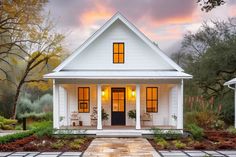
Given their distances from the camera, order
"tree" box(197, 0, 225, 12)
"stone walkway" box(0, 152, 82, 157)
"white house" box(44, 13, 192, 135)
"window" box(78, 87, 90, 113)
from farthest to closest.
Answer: "window" box(78, 87, 90, 113) < "white house" box(44, 13, 192, 135) < "stone walkway" box(0, 152, 82, 157) < "tree" box(197, 0, 225, 12)

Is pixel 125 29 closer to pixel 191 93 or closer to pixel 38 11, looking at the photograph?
pixel 38 11

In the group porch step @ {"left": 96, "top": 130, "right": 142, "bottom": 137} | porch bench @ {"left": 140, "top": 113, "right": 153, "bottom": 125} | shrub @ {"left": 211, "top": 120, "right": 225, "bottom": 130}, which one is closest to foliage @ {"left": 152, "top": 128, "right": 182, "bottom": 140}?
porch step @ {"left": 96, "top": 130, "right": 142, "bottom": 137}

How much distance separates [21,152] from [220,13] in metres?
24.0

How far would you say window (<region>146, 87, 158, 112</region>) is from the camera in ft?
64.7

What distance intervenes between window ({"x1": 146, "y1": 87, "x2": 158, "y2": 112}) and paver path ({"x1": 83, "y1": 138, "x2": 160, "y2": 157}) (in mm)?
3573

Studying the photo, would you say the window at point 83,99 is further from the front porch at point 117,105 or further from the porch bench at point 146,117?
the porch bench at point 146,117

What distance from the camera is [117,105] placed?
19656 mm

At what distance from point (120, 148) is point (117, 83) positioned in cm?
502

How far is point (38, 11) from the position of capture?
1101 inches

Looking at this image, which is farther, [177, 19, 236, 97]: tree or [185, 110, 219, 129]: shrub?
[177, 19, 236, 97]: tree

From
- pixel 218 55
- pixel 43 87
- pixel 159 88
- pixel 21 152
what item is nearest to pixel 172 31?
pixel 218 55

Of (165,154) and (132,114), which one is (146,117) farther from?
(165,154)

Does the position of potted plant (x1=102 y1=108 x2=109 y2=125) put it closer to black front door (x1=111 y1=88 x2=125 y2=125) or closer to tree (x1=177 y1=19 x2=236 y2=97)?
black front door (x1=111 y1=88 x2=125 y2=125)

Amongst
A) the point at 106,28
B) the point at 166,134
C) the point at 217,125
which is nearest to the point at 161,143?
the point at 166,134
